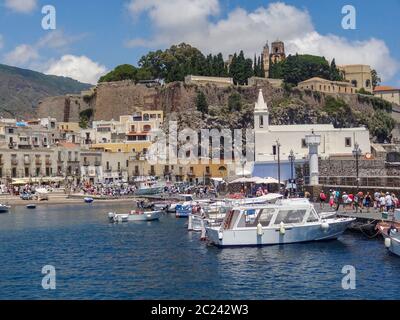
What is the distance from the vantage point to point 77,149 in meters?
81.3

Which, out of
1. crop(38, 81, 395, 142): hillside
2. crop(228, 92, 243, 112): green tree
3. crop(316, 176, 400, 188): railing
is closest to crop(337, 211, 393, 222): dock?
crop(316, 176, 400, 188): railing

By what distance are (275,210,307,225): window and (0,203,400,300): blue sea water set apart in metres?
1.20

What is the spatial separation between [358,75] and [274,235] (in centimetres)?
9868

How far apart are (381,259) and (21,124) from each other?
67.6 meters

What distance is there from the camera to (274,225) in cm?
3162

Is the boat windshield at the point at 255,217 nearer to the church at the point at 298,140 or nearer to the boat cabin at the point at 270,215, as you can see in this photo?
the boat cabin at the point at 270,215

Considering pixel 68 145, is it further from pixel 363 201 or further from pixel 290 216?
pixel 290 216

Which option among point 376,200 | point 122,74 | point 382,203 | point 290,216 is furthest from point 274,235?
point 122,74

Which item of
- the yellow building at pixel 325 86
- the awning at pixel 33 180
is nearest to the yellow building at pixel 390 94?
the yellow building at pixel 325 86

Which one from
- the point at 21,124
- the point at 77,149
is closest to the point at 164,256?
the point at 77,149

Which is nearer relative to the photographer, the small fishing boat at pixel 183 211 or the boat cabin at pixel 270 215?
the boat cabin at pixel 270 215

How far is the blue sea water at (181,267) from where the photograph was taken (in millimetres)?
21812

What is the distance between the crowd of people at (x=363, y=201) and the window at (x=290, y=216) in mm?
5645
